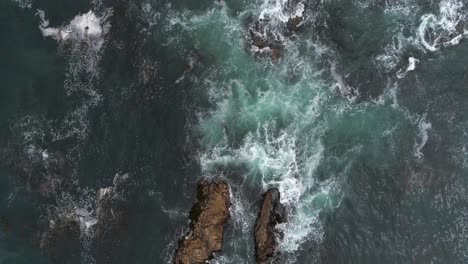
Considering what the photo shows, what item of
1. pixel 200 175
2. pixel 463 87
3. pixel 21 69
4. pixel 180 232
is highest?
pixel 21 69

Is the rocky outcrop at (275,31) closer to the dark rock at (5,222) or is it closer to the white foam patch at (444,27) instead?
the white foam patch at (444,27)

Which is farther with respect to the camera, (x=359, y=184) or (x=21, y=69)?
(x=21, y=69)

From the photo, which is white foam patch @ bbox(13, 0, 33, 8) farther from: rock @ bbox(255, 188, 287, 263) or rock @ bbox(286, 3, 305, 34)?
rock @ bbox(255, 188, 287, 263)

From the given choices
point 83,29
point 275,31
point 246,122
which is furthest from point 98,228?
point 275,31

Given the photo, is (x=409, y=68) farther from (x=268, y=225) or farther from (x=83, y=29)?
(x=83, y=29)

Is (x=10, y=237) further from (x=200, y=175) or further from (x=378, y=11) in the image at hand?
(x=378, y=11)

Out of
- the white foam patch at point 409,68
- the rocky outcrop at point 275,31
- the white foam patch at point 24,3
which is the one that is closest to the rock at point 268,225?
the rocky outcrop at point 275,31

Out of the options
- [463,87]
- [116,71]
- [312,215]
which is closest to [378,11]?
[463,87]

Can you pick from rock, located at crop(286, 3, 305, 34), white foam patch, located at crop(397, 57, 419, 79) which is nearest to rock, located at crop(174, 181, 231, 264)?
rock, located at crop(286, 3, 305, 34)
